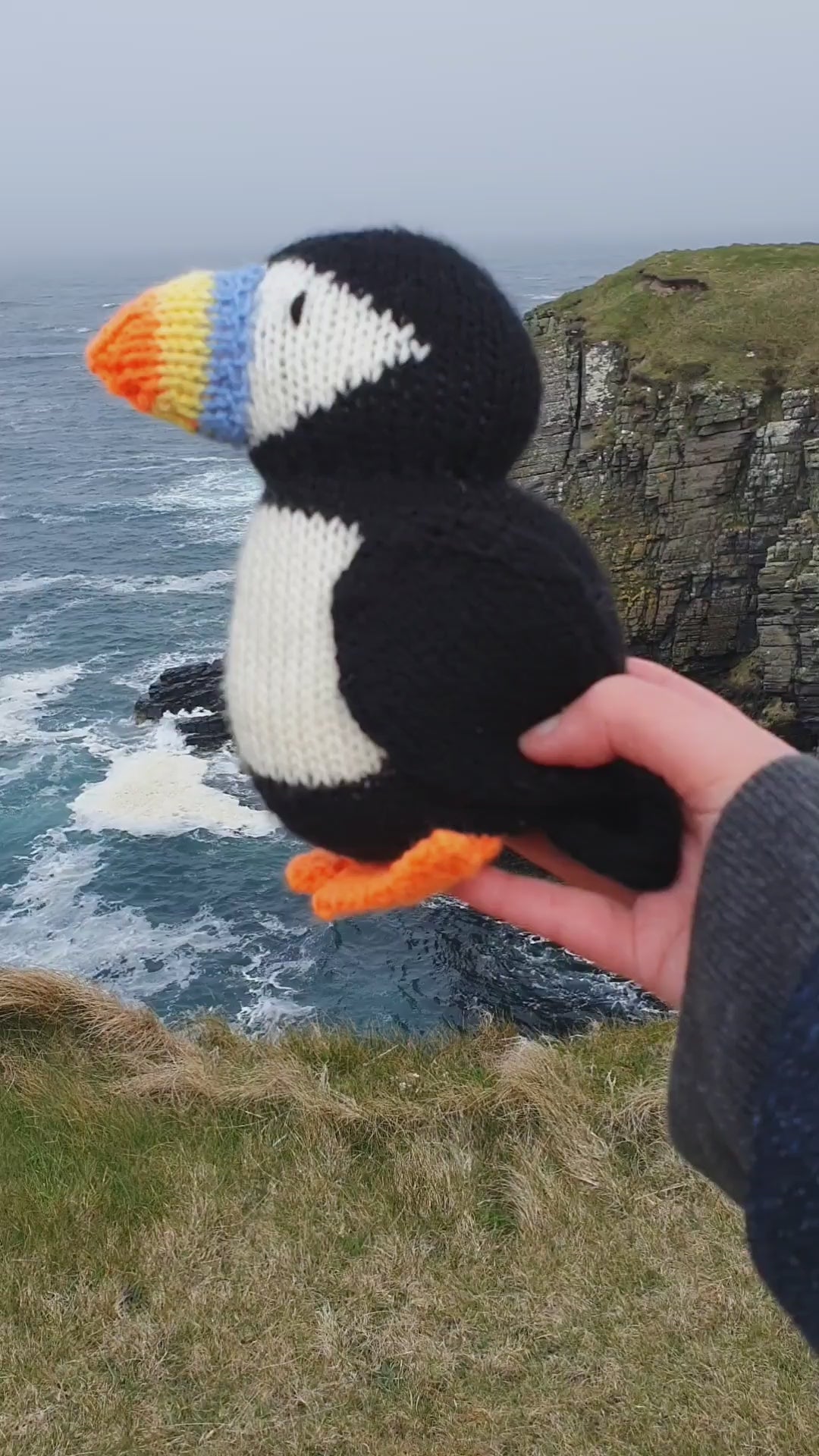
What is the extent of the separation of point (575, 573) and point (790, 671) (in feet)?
50.7

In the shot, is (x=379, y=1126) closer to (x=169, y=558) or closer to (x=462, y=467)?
(x=462, y=467)

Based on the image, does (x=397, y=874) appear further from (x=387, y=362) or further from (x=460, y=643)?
(x=387, y=362)

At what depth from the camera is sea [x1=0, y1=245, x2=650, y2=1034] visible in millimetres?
11578

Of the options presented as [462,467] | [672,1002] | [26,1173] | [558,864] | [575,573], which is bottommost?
[26,1173]

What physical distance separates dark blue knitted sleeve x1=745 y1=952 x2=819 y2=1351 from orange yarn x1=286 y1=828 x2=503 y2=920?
0.49 m

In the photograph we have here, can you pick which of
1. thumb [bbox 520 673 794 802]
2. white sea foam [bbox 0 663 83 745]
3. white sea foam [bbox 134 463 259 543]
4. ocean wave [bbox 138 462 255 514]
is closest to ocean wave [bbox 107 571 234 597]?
white sea foam [bbox 134 463 259 543]

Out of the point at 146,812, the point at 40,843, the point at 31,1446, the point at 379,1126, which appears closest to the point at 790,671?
the point at 146,812

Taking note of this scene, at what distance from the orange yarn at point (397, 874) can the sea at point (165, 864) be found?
315cm

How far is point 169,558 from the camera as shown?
25.2m

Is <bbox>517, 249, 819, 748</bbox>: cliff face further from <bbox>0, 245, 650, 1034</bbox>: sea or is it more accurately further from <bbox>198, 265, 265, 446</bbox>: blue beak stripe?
<bbox>198, 265, 265, 446</bbox>: blue beak stripe

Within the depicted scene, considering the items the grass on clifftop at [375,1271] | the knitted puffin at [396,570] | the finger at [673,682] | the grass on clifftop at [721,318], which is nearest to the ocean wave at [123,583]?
the grass on clifftop at [721,318]

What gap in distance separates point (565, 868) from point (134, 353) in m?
1.06

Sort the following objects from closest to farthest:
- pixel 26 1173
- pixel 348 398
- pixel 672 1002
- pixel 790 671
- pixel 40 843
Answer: pixel 348 398
pixel 672 1002
pixel 26 1173
pixel 40 843
pixel 790 671

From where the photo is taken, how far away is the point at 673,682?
1499mm
